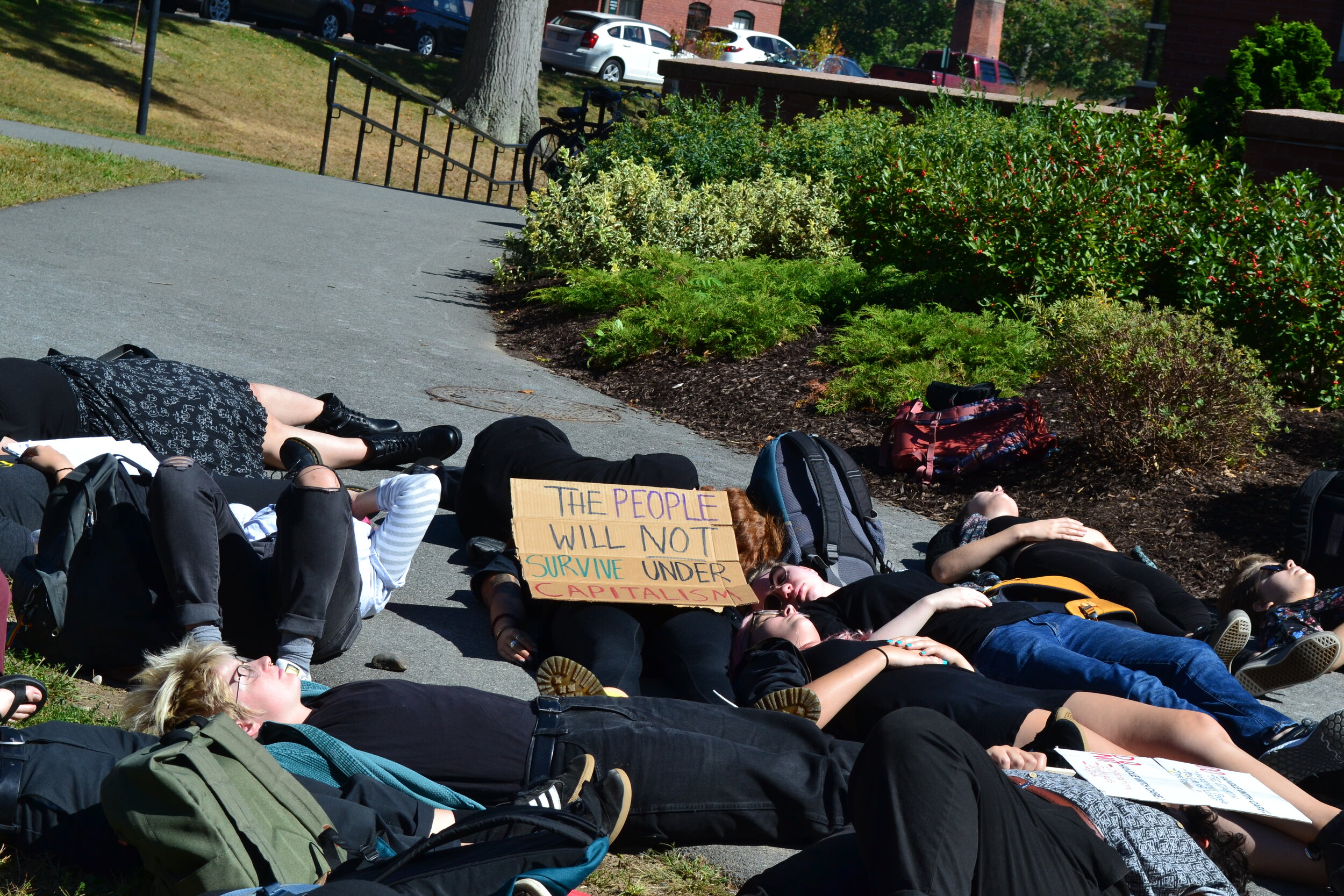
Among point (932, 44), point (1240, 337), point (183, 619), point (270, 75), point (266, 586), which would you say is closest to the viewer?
point (183, 619)

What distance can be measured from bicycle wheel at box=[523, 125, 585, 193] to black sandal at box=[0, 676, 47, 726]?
43.9ft

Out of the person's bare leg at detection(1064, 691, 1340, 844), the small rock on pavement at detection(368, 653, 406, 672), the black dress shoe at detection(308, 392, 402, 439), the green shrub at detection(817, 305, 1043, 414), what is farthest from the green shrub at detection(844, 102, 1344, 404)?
the small rock on pavement at detection(368, 653, 406, 672)

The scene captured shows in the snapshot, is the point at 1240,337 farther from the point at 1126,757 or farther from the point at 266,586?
the point at 266,586

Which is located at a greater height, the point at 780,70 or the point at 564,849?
the point at 780,70

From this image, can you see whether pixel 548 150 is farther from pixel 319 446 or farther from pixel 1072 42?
pixel 1072 42

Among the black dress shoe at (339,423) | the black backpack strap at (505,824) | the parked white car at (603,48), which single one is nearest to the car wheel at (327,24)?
the parked white car at (603,48)

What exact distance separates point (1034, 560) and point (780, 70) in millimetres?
11744

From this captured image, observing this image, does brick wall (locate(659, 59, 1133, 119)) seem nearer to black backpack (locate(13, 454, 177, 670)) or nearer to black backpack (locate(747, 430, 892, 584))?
black backpack (locate(747, 430, 892, 584))

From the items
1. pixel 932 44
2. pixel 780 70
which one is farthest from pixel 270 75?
pixel 932 44

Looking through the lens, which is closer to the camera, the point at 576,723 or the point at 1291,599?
the point at 576,723

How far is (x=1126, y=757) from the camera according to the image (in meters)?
3.30

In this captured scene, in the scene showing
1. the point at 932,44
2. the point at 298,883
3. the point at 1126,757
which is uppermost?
the point at 932,44

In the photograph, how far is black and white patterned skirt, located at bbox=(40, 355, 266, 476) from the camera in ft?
16.4

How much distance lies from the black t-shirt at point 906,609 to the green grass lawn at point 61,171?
9288mm
